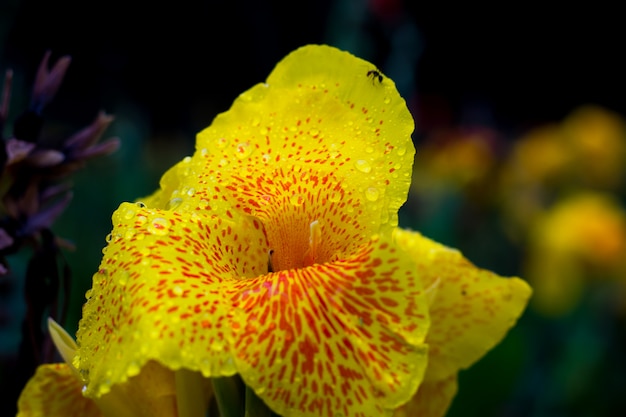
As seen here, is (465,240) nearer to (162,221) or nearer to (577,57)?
(162,221)

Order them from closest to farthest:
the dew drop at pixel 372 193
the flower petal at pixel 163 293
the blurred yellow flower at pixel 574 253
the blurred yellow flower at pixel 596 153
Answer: the flower petal at pixel 163 293, the dew drop at pixel 372 193, the blurred yellow flower at pixel 574 253, the blurred yellow flower at pixel 596 153

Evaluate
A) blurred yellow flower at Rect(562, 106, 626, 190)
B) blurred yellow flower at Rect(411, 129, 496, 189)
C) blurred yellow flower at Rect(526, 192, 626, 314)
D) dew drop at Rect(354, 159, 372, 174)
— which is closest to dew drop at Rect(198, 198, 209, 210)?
dew drop at Rect(354, 159, 372, 174)

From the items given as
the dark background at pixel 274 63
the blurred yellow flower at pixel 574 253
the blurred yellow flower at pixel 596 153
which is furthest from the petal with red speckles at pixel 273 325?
the blurred yellow flower at pixel 596 153

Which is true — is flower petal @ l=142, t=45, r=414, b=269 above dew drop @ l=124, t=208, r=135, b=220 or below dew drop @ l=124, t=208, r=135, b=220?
above

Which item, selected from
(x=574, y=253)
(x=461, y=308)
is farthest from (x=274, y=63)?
(x=461, y=308)

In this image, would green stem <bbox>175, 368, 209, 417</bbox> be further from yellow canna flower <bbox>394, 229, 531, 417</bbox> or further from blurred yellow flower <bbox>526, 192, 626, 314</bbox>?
blurred yellow flower <bbox>526, 192, 626, 314</bbox>

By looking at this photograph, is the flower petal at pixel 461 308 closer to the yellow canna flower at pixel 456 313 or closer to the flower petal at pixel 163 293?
the yellow canna flower at pixel 456 313

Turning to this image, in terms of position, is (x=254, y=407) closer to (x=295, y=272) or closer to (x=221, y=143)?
(x=295, y=272)
